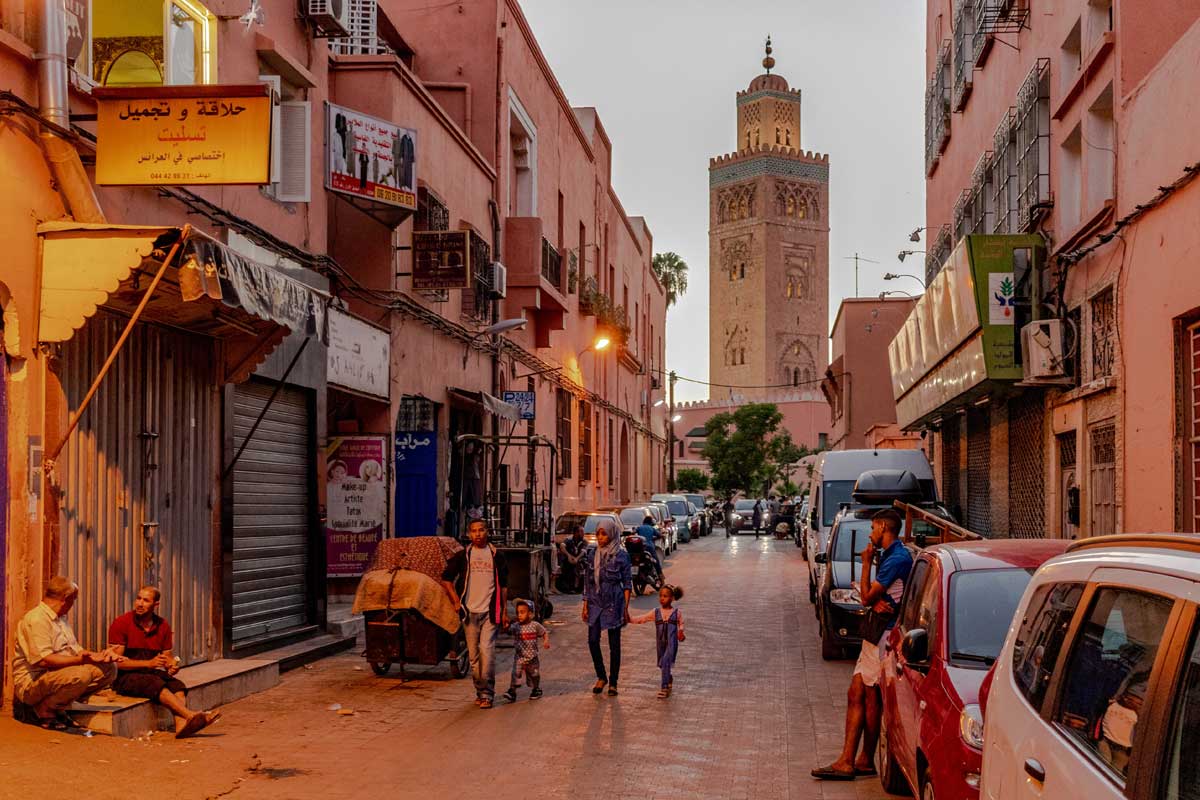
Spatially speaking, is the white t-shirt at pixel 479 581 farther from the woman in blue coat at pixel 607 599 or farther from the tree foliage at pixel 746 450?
the tree foliage at pixel 746 450

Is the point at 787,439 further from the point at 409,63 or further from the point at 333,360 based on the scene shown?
the point at 333,360

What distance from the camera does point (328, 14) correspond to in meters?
16.2

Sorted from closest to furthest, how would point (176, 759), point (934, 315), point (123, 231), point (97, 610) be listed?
point (176, 759) → point (123, 231) → point (97, 610) → point (934, 315)

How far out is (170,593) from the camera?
1241 centimetres

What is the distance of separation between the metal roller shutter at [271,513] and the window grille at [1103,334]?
9.59 m

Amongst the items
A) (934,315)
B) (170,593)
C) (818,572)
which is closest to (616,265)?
(934,315)

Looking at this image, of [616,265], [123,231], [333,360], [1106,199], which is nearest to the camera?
[123,231]

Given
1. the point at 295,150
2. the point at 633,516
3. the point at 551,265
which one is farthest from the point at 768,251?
the point at 295,150

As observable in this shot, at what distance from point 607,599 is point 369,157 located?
7834 mm

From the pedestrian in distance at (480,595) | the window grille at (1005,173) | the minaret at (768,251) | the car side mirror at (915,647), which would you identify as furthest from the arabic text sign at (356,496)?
the minaret at (768,251)

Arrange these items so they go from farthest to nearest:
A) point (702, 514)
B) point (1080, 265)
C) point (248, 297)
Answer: point (702, 514) → point (1080, 265) → point (248, 297)

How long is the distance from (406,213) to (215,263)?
29.9 ft

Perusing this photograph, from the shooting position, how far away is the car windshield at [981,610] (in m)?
6.85

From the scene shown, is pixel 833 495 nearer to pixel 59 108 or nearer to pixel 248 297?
pixel 248 297
